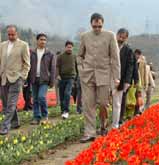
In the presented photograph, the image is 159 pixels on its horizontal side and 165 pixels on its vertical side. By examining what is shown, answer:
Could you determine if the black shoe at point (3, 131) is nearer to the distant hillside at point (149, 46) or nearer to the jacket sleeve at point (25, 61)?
the jacket sleeve at point (25, 61)

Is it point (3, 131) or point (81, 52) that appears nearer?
point (81, 52)

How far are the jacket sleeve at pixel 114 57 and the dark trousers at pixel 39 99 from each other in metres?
2.40

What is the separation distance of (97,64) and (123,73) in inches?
68.4

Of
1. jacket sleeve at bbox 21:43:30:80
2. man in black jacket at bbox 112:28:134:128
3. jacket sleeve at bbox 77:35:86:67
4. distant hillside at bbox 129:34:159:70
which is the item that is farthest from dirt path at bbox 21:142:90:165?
distant hillside at bbox 129:34:159:70

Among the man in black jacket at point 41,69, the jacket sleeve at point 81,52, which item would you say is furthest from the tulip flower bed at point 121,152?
the man in black jacket at point 41,69

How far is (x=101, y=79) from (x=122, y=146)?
3.93m

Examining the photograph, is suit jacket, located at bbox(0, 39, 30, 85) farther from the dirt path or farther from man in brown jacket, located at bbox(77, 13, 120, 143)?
the dirt path

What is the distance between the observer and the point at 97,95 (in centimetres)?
973

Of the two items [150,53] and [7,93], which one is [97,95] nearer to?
[7,93]

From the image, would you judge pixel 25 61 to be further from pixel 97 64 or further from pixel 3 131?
pixel 97 64

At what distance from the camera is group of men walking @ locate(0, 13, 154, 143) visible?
31.2 ft

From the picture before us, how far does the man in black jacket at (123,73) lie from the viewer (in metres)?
10.8

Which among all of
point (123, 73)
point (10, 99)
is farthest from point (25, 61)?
point (123, 73)

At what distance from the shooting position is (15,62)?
34.3 feet
